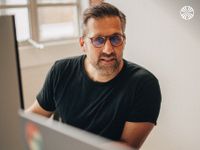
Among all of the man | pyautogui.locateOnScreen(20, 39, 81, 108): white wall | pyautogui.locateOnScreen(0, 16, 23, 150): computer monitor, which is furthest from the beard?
pyautogui.locateOnScreen(20, 39, 81, 108): white wall

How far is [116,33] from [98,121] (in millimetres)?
232

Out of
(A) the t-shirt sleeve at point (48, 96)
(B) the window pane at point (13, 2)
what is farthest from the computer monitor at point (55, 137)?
(B) the window pane at point (13, 2)

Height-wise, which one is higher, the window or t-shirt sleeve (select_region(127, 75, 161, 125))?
the window

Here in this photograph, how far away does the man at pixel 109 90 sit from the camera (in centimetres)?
79

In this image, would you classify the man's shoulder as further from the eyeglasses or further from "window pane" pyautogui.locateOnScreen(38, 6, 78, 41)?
"window pane" pyautogui.locateOnScreen(38, 6, 78, 41)

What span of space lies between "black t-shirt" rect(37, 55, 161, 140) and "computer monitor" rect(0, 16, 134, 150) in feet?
1.48

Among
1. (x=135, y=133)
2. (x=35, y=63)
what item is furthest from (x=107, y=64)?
(x=35, y=63)

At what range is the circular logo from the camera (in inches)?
34.3

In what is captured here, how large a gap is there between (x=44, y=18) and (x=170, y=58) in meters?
1.02

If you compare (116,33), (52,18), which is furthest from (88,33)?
(52,18)

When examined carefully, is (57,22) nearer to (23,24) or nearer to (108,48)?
(23,24)

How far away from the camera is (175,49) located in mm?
966

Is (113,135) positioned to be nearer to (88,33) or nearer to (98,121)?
(98,121)

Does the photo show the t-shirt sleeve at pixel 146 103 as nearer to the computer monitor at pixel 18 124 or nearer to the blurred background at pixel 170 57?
the blurred background at pixel 170 57
